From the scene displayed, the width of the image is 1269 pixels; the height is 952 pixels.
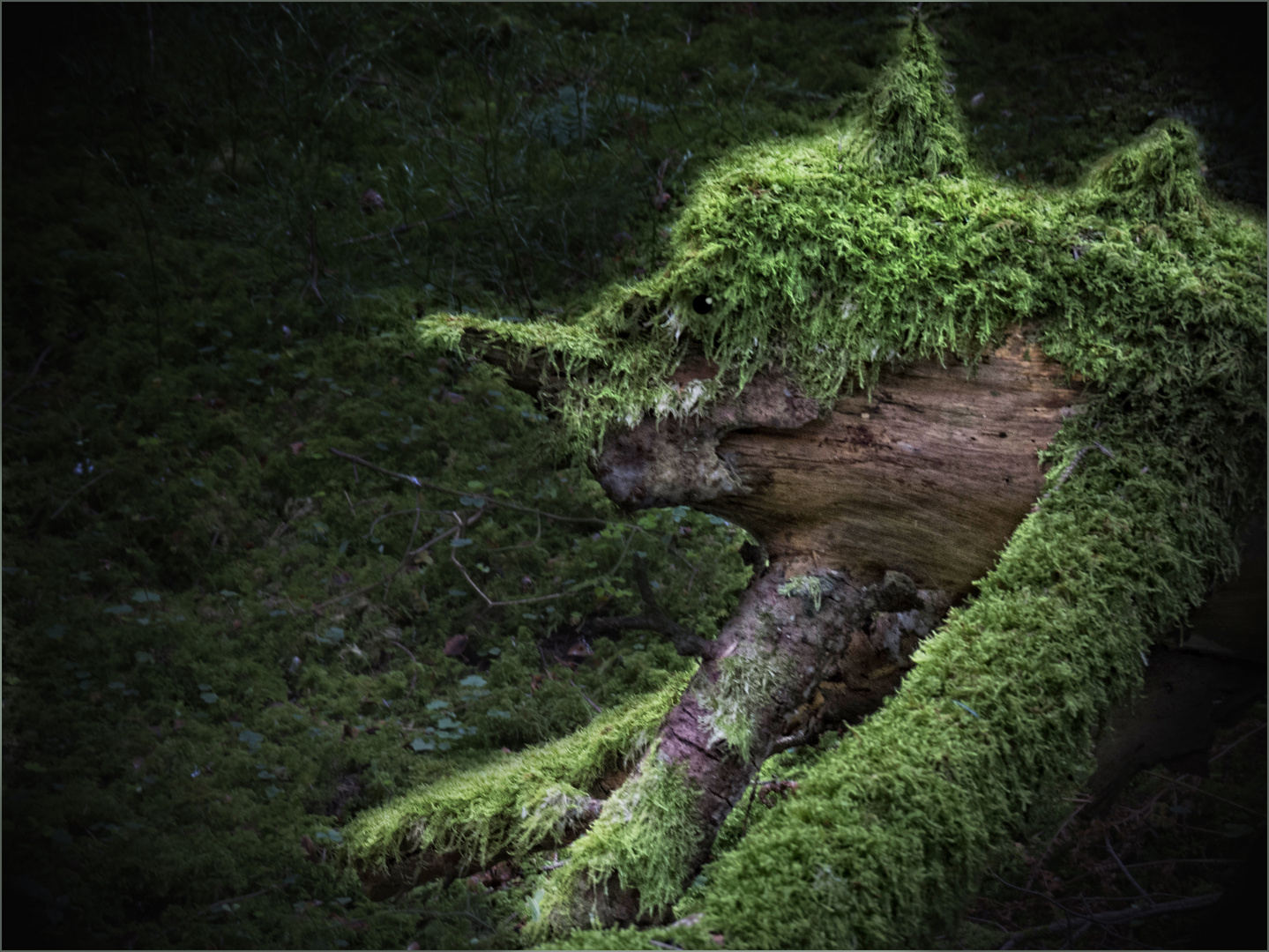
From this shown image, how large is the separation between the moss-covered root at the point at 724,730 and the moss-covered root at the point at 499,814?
0.38 meters

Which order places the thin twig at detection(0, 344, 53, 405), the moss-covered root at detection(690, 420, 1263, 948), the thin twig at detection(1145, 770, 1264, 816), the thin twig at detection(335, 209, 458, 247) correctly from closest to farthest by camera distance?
the moss-covered root at detection(690, 420, 1263, 948) < the thin twig at detection(1145, 770, 1264, 816) < the thin twig at detection(0, 344, 53, 405) < the thin twig at detection(335, 209, 458, 247)

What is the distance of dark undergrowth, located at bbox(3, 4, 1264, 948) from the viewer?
9.41 feet

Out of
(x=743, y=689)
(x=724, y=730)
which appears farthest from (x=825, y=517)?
(x=724, y=730)

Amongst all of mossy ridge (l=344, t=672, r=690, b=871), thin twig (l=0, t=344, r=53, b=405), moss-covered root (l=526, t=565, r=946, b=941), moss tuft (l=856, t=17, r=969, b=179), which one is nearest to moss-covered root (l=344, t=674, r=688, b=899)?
mossy ridge (l=344, t=672, r=690, b=871)

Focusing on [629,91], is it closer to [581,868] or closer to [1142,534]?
[1142,534]

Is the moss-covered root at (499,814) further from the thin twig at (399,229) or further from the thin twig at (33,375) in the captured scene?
the thin twig at (399,229)

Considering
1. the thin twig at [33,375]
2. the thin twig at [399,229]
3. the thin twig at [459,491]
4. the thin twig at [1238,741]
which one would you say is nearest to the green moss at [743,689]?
the thin twig at [459,491]

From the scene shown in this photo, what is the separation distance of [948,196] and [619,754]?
2.08 meters

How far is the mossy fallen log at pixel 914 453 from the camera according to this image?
4.99 feet

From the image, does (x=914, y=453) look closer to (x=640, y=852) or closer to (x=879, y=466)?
(x=879, y=466)

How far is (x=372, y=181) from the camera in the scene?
4762mm

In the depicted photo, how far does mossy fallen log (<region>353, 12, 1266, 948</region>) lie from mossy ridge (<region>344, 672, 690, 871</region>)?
43 cm

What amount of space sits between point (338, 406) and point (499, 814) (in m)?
2.52

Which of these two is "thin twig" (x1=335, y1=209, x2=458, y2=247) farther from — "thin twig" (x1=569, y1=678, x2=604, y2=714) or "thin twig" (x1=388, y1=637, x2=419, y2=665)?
"thin twig" (x1=569, y1=678, x2=604, y2=714)
